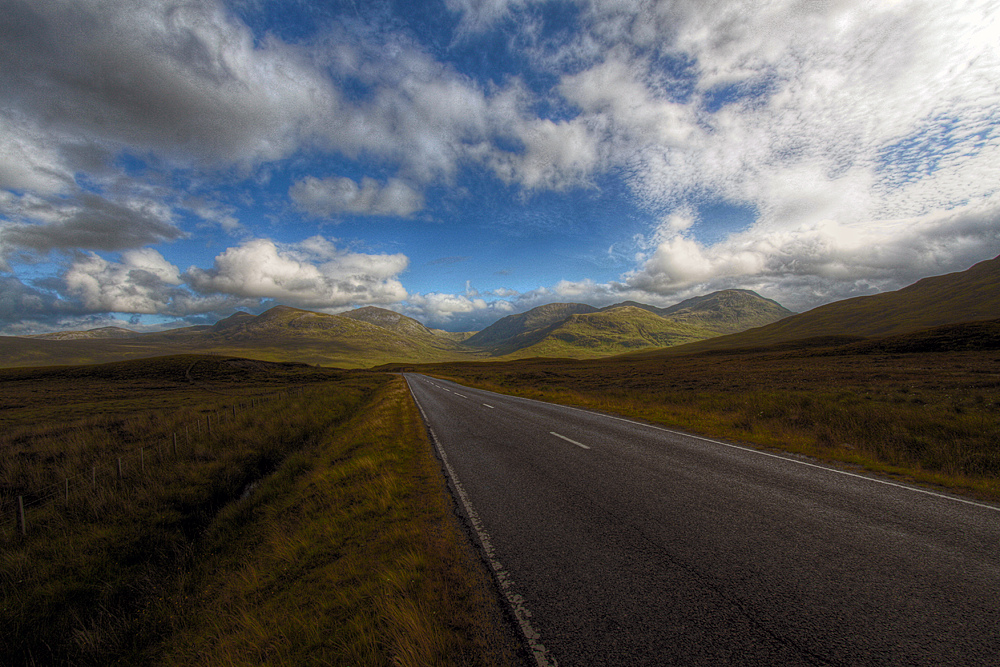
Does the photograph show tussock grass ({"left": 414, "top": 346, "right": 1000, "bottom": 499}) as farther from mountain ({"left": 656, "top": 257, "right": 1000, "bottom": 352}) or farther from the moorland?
mountain ({"left": 656, "top": 257, "right": 1000, "bottom": 352})

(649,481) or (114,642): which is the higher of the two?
(649,481)

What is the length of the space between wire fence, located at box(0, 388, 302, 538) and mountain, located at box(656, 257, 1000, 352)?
414 ft

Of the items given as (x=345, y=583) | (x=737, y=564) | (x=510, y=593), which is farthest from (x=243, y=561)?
(x=737, y=564)

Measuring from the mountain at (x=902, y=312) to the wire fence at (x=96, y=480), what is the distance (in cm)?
12611

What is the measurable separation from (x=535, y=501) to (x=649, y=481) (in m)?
2.36

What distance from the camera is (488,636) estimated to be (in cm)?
328

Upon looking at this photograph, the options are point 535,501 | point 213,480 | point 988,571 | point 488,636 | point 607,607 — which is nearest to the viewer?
point 488,636

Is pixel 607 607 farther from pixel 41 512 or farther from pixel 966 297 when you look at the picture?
pixel 966 297

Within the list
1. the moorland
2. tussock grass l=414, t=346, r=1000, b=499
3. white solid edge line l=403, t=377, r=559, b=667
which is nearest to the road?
white solid edge line l=403, t=377, r=559, b=667

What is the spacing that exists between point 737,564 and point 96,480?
15.7 metres

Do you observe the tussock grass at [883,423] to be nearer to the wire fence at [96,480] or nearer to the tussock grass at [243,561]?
the tussock grass at [243,561]

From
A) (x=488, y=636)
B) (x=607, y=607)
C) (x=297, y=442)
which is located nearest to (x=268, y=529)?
(x=488, y=636)

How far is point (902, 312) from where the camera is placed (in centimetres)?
12850

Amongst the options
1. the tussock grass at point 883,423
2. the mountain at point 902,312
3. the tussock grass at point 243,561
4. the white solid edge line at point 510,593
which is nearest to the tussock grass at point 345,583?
the tussock grass at point 243,561
